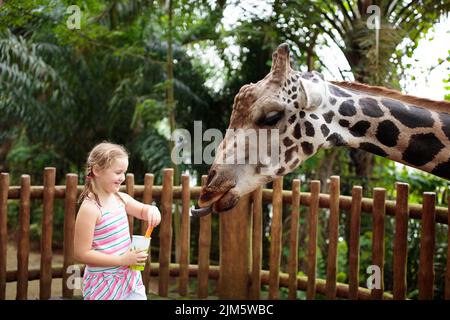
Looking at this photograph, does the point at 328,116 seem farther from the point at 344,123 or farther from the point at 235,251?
the point at 235,251

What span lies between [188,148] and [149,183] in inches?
98.7

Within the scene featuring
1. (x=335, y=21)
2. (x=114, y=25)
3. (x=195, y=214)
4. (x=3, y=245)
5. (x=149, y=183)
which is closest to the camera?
(x=195, y=214)

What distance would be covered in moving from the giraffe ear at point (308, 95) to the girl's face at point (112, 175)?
82 centimetres

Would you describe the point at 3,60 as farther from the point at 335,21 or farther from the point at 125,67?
the point at 335,21

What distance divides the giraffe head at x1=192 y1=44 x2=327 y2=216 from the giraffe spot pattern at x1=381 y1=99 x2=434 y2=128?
329 mm

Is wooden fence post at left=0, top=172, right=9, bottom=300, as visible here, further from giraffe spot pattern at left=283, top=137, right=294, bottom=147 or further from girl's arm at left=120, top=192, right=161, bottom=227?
giraffe spot pattern at left=283, top=137, right=294, bottom=147

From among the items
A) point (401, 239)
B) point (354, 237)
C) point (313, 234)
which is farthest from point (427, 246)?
point (313, 234)

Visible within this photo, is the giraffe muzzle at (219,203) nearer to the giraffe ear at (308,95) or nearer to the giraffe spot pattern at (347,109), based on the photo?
the giraffe ear at (308,95)

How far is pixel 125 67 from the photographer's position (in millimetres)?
6562

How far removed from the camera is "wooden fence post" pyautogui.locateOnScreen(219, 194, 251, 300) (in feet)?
12.8

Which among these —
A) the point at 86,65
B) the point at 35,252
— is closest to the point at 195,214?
the point at 86,65

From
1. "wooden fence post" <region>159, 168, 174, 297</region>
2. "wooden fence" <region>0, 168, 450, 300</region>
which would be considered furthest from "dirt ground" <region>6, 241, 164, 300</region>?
"wooden fence" <region>0, 168, 450, 300</region>

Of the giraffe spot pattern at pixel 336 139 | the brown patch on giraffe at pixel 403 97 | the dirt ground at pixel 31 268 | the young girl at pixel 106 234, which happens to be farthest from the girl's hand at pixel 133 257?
the dirt ground at pixel 31 268

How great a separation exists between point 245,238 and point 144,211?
1.80 metres
